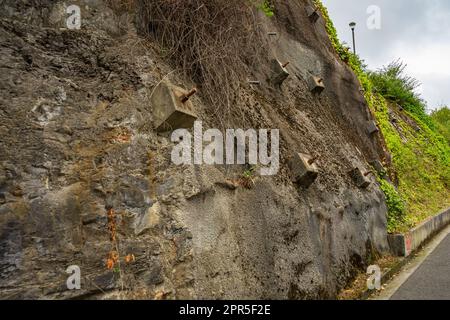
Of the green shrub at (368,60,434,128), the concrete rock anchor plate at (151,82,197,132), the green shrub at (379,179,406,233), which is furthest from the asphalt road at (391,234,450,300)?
the green shrub at (368,60,434,128)

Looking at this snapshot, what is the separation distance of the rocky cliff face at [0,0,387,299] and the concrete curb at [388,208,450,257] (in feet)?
10.9

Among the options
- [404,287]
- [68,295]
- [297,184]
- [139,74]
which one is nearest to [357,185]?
[404,287]

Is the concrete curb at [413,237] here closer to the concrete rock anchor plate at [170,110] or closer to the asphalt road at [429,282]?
the asphalt road at [429,282]

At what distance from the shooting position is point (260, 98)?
6.02 metres

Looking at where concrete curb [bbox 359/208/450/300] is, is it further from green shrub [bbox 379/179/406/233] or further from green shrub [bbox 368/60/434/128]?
green shrub [bbox 368/60/434/128]

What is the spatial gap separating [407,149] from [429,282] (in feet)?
33.1

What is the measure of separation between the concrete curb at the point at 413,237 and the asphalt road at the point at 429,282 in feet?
1.37

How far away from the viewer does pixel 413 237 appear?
8422 millimetres

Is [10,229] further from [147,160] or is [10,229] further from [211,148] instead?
[211,148]

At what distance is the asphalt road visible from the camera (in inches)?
212

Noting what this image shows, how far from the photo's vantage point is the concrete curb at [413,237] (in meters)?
7.82

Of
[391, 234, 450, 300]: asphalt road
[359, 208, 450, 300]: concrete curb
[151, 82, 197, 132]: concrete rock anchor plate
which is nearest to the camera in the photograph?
[151, 82, 197, 132]: concrete rock anchor plate

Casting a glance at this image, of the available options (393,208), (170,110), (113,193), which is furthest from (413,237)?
(113,193)

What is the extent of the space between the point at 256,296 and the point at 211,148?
62.9 inches
